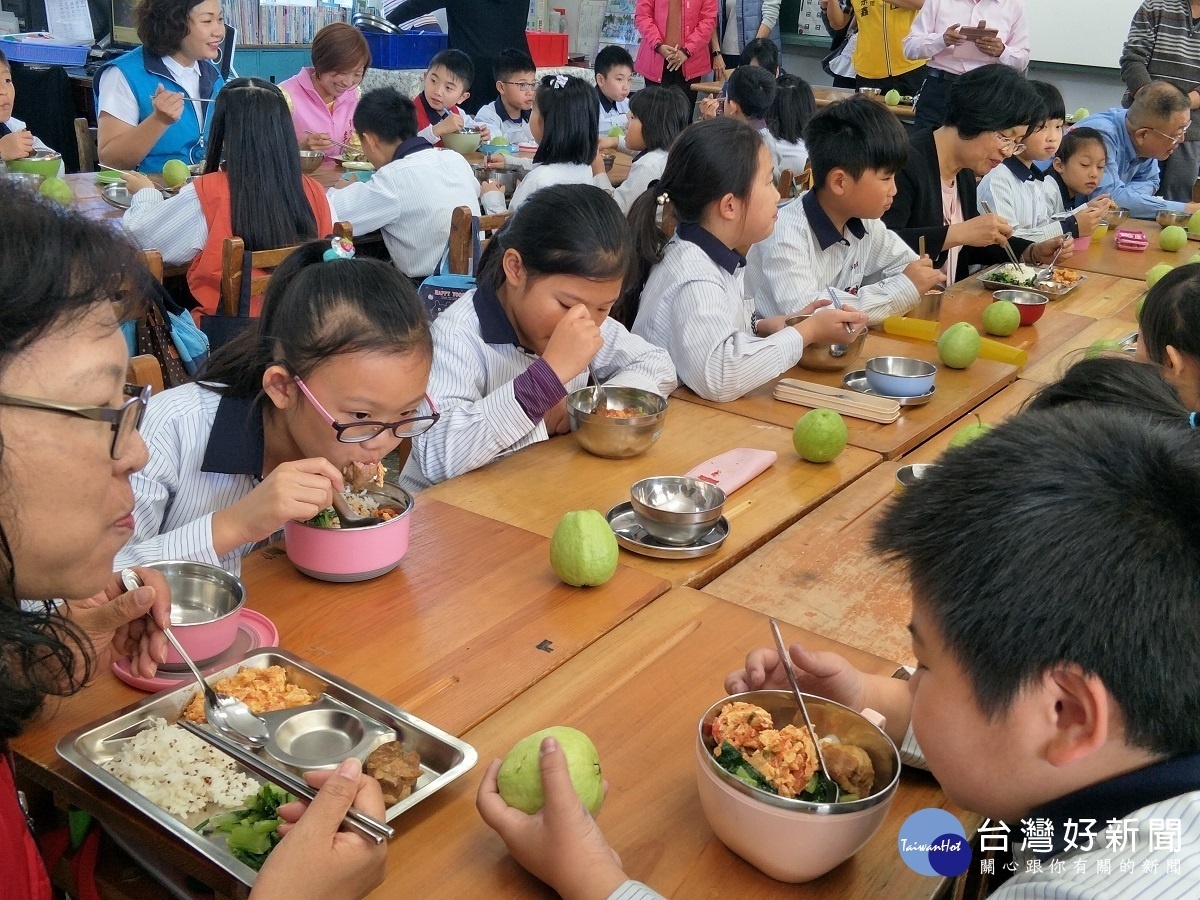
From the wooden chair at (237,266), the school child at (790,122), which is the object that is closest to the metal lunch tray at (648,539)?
the wooden chair at (237,266)

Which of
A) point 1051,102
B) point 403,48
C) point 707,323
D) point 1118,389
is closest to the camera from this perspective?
point 1118,389

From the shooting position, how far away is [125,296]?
1.02 m

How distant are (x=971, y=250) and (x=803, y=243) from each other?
1796 mm

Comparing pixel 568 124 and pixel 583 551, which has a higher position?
pixel 568 124

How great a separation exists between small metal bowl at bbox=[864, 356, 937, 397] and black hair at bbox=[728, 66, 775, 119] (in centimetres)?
385

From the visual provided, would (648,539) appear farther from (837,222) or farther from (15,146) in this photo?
(15,146)

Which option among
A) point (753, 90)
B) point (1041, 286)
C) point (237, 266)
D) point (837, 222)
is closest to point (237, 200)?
point (237, 266)

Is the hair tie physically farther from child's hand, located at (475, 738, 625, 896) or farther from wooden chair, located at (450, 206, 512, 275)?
wooden chair, located at (450, 206, 512, 275)

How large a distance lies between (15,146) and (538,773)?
366 centimetres

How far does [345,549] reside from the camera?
1496mm

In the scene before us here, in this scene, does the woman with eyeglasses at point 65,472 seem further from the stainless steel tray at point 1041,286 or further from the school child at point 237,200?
the stainless steel tray at point 1041,286

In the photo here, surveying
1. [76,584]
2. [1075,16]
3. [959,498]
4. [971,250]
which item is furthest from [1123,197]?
[76,584]

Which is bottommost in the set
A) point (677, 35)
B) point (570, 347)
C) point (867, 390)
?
point (867, 390)

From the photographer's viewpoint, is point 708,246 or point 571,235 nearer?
point 571,235
